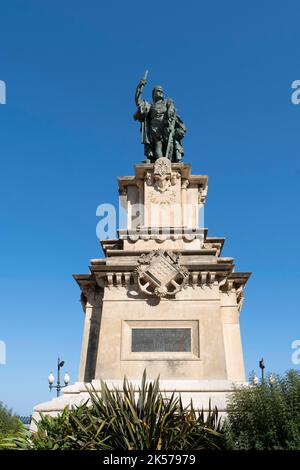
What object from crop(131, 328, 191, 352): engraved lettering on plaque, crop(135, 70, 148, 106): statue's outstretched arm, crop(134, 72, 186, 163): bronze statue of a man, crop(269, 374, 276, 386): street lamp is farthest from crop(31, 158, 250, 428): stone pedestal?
crop(135, 70, 148, 106): statue's outstretched arm

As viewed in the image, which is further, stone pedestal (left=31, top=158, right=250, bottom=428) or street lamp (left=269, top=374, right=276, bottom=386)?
stone pedestal (left=31, top=158, right=250, bottom=428)

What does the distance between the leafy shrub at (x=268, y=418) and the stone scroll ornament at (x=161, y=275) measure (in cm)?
441

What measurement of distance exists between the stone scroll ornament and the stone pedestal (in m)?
0.03

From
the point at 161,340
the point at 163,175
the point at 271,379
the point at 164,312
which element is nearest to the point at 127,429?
the point at 271,379

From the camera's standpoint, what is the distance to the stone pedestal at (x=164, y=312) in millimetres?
13367

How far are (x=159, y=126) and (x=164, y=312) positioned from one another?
26.4 ft

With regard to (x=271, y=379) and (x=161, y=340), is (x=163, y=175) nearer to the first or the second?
(x=161, y=340)

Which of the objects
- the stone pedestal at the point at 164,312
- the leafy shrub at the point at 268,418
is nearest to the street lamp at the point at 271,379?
the leafy shrub at the point at 268,418

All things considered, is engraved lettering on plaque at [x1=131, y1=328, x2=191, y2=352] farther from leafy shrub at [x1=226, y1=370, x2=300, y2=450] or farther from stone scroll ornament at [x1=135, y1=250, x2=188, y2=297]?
leafy shrub at [x1=226, y1=370, x2=300, y2=450]

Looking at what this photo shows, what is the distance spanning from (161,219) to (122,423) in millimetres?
7945

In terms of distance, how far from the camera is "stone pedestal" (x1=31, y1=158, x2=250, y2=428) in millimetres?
13367

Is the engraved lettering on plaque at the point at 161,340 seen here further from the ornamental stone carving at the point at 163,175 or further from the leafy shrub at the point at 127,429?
the ornamental stone carving at the point at 163,175

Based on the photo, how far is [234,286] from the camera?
15.6 m

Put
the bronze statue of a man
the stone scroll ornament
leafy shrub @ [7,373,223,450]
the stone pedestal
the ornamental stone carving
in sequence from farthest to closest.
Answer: the bronze statue of a man
the ornamental stone carving
the stone scroll ornament
the stone pedestal
leafy shrub @ [7,373,223,450]
